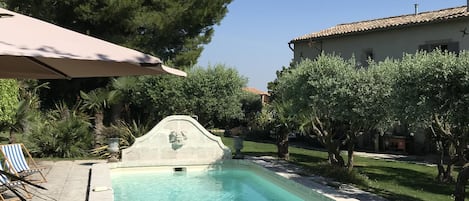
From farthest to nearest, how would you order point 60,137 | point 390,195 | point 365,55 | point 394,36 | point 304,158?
point 365,55 → point 394,36 → point 304,158 → point 60,137 → point 390,195

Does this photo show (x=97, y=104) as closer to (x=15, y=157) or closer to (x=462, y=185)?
(x=15, y=157)

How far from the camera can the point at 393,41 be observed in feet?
79.4

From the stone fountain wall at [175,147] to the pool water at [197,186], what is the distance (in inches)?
25.2

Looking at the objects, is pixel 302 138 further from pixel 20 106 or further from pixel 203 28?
pixel 20 106

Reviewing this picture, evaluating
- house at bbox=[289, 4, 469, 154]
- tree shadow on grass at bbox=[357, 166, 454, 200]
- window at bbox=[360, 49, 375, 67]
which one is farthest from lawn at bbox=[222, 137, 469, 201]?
window at bbox=[360, 49, 375, 67]

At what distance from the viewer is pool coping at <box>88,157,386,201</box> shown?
32.9 feet

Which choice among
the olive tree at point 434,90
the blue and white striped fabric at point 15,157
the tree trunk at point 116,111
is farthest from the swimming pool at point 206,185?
the tree trunk at point 116,111

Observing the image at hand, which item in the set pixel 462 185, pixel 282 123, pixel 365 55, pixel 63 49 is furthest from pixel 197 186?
pixel 365 55

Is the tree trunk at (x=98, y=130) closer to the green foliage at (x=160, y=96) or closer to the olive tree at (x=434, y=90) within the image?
the green foliage at (x=160, y=96)

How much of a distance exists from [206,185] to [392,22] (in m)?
16.0

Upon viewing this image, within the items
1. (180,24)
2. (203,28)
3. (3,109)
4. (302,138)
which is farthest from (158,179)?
(302,138)

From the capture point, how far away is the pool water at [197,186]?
1226cm

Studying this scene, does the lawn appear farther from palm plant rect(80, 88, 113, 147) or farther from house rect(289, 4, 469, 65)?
palm plant rect(80, 88, 113, 147)

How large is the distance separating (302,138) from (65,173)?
17869 millimetres
